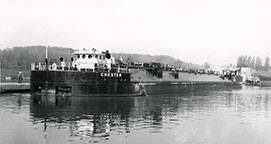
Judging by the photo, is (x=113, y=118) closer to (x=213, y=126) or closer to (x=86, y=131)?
(x=86, y=131)

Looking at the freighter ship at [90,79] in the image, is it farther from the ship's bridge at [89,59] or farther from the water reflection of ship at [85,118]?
the water reflection of ship at [85,118]

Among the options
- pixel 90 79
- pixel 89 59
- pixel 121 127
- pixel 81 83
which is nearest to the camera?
pixel 121 127

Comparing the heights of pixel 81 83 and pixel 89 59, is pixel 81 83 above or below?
below

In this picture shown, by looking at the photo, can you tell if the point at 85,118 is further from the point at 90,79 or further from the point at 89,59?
the point at 89,59

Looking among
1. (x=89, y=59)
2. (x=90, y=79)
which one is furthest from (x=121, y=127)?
(x=89, y=59)

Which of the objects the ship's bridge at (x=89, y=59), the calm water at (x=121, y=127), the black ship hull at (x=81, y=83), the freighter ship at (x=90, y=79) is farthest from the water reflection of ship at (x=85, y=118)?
the ship's bridge at (x=89, y=59)

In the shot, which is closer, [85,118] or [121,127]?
[121,127]

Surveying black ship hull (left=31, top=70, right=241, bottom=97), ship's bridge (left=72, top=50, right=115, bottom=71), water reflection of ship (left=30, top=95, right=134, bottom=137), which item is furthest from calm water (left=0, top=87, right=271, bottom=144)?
ship's bridge (left=72, top=50, right=115, bottom=71)

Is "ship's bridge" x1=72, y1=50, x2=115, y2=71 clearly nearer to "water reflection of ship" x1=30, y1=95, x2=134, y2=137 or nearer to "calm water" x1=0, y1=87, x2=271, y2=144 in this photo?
"water reflection of ship" x1=30, y1=95, x2=134, y2=137

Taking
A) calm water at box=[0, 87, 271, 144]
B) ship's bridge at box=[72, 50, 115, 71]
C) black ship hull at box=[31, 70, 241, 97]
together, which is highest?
ship's bridge at box=[72, 50, 115, 71]

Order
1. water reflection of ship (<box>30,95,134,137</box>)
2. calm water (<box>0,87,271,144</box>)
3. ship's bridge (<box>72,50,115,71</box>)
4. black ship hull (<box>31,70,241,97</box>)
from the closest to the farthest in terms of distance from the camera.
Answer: calm water (<box>0,87,271,144</box>), water reflection of ship (<box>30,95,134,137</box>), black ship hull (<box>31,70,241,97</box>), ship's bridge (<box>72,50,115,71</box>)

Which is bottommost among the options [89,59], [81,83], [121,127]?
[121,127]

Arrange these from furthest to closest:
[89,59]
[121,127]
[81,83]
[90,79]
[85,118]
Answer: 1. [89,59]
2. [90,79]
3. [81,83]
4. [85,118]
5. [121,127]

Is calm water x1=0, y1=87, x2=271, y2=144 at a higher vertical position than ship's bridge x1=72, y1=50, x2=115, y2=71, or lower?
lower
